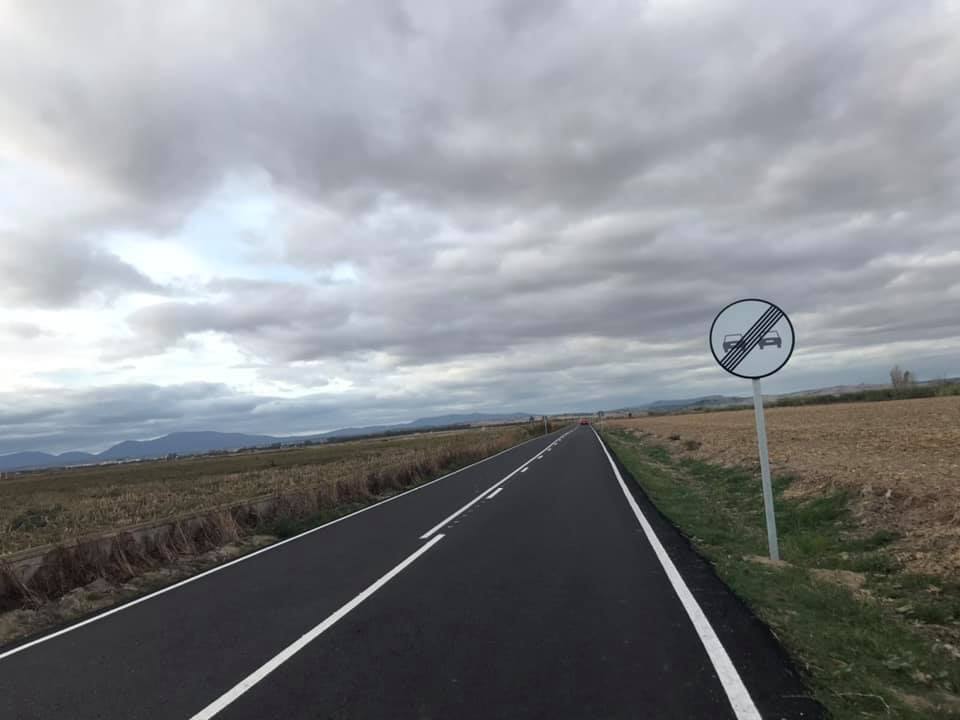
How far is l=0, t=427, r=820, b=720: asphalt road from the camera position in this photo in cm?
447

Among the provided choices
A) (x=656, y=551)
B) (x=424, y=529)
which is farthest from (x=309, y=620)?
(x=424, y=529)

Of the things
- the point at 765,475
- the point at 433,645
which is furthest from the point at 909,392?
the point at 433,645

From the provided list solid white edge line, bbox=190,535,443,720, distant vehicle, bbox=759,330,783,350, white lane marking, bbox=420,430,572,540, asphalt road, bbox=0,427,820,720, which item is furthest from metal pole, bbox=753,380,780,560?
white lane marking, bbox=420,430,572,540

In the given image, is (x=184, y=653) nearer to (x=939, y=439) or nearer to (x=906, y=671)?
(x=906, y=671)

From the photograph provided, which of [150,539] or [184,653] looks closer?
[184,653]

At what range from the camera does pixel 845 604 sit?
6.38 m

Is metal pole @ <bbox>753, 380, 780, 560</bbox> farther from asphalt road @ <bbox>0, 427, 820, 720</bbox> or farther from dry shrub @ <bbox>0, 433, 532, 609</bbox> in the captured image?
dry shrub @ <bbox>0, 433, 532, 609</bbox>

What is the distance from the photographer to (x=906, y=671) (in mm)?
4703

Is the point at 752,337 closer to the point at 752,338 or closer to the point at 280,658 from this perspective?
the point at 752,338

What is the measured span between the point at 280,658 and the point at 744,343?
630 centimetres

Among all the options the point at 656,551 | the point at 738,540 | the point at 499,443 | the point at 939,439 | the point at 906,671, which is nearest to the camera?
the point at 906,671

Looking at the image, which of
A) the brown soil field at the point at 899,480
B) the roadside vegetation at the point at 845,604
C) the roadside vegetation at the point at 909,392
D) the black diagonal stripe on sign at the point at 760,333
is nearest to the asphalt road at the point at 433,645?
the roadside vegetation at the point at 845,604

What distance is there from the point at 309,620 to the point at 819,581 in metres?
5.64

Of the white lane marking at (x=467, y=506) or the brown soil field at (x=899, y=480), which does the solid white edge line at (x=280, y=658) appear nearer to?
the white lane marking at (x=467, y=506)
